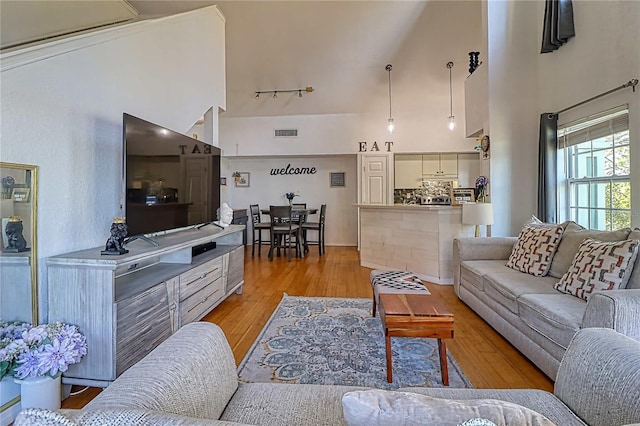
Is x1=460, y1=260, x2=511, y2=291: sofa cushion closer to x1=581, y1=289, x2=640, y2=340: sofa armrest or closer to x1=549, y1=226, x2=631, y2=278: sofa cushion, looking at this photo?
x1=549, y1=226, x2=631, y2=278: sofa cushion

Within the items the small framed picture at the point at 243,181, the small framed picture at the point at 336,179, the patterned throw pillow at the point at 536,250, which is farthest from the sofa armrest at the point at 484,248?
the small framed picture at the point at 243,181

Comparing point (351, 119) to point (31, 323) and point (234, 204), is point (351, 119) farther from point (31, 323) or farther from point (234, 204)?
point (31, 323)

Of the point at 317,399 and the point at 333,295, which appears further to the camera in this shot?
the point at 333,295

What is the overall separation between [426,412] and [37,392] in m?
1.88

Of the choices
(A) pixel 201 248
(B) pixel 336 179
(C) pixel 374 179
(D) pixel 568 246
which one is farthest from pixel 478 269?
(B) pixel 336 179

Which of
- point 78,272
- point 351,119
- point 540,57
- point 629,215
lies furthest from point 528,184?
point 78,272

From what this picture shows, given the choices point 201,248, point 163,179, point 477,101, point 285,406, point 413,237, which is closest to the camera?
point 285,406

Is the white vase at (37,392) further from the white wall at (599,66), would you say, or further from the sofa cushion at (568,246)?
the white wall at (599,66)

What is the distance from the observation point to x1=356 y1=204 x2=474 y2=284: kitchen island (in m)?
4.18

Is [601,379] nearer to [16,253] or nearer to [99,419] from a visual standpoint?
[99,419]

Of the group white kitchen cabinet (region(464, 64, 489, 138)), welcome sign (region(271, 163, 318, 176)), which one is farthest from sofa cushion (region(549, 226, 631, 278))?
welcome sign (region(271, 163, 318, 176))

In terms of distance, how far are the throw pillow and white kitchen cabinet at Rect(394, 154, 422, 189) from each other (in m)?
7.08

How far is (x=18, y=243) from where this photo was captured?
5.62 ft

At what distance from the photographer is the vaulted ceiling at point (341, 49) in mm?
4387
